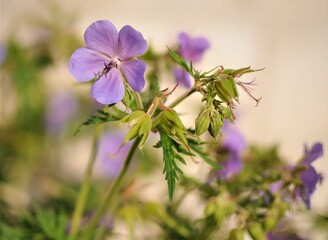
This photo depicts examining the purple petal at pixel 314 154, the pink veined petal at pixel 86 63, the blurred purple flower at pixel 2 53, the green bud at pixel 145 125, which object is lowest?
the green bud at pixel 145 125

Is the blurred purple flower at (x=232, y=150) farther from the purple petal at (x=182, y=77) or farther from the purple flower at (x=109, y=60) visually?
the purple flower at (x=109, y=60)

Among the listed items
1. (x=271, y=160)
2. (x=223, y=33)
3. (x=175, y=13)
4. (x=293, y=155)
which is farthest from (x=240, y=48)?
(x=271, y=160)

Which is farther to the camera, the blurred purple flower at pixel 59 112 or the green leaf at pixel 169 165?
the blurred purple flower at pixel 59 112

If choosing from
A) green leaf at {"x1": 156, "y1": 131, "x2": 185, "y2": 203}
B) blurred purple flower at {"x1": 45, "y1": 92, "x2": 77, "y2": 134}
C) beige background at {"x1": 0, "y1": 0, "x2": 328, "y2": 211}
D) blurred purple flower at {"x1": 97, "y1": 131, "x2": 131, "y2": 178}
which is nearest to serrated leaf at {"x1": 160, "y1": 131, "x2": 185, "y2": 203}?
green leaf at {"x1": 156, "y1": 131, "x2": 185, "y2": 203}

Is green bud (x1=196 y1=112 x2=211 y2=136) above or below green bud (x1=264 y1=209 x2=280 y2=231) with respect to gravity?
above

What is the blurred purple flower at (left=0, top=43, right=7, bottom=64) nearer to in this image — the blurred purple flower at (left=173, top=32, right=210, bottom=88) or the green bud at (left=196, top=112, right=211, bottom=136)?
the blurred purple flower at (left=173, top=32, right=210, bottom=88)

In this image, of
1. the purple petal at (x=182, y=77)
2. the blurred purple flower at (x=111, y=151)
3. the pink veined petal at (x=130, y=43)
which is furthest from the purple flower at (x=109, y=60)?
the blurred purple flower at (x=111, y=151)
